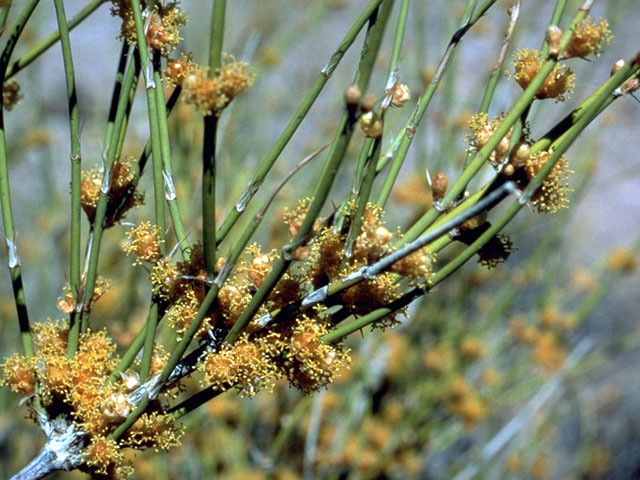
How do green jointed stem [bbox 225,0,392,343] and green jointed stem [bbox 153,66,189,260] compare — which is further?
green jointed stem [bbox 153,66,189,260]

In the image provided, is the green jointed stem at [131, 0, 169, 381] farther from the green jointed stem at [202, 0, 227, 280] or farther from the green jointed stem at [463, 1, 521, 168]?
the green jointed stem at [463, 1, 521, 168]

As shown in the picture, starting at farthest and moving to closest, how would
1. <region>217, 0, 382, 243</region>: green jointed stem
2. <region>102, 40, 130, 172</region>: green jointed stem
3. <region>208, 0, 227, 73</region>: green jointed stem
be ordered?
<region>102, 40, 130, 172</region>: green jointed stem
<region>217, 0, 382, 243</region>: green jointed stem
<region>208, 0, 227, 73</region>: green jointed stem

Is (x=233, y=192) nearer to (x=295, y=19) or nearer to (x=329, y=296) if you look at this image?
(x=329, y=296)

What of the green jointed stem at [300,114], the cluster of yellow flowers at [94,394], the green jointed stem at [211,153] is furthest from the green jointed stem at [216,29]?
the cluster of yellow flowers at [94,394]

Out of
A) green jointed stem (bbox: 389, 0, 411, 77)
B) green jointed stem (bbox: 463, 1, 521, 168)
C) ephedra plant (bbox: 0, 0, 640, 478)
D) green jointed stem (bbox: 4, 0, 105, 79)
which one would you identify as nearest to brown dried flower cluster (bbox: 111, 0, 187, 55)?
ephedra plant (bbox: 0, 0, 640, 478)

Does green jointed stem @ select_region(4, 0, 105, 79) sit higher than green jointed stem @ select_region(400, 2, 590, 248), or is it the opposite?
green jointed stem @ select_region(4, 0, 105, 79)

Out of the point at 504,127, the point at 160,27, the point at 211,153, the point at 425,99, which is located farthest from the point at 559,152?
the point at 160,27

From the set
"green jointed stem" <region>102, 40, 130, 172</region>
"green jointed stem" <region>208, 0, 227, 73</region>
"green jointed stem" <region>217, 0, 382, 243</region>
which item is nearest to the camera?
"green jointed stem" <region>208, 0, 227, 73</region>
